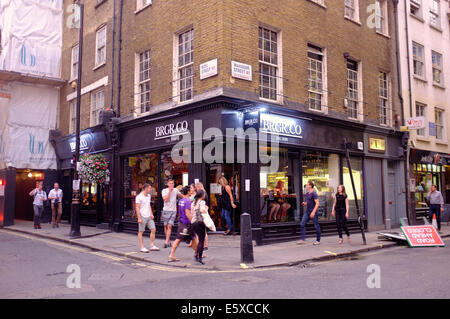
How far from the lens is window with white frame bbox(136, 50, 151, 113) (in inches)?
590

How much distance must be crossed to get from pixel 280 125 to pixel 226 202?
3.04 meters

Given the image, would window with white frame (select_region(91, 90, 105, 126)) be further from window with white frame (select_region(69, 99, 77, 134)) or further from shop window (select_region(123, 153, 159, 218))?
shop window (select_region(123, 153, 159, 218))

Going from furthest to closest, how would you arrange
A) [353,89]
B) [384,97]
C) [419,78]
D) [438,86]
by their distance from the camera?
1. [438,86]
2. [419,78]
3. [384,97]
4. [353,89]

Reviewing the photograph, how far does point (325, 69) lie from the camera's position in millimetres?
14836

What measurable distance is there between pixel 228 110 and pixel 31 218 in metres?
15.8

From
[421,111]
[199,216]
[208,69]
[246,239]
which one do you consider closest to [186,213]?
[199,216]

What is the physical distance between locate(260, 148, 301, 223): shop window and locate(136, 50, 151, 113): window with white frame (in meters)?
5.43

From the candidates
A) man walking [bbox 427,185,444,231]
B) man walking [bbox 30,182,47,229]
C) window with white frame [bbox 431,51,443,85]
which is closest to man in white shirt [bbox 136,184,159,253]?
man walking [bbox 30,182,47,229]

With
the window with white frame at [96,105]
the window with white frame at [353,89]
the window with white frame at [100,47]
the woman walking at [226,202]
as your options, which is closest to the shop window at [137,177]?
the woman walking at [226,202]

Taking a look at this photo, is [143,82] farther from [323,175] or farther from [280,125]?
[323,175]

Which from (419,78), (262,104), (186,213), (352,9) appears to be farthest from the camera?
(419,78)

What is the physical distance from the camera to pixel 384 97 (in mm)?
17672

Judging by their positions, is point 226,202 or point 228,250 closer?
point 228,250

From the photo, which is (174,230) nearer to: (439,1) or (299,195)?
(299,195)
